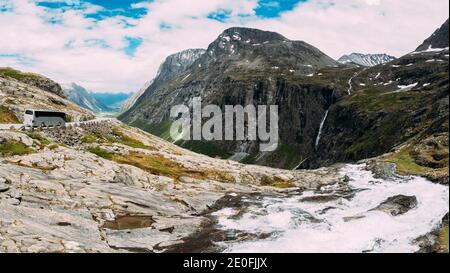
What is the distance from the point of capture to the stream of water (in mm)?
59344

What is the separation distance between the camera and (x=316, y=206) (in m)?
97.2

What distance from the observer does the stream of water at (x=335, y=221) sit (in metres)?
59.3

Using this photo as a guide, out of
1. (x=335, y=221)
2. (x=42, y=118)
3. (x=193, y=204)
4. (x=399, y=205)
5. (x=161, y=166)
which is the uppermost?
(x=42, y=118)

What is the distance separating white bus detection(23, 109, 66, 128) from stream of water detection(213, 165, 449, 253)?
75.4 meters

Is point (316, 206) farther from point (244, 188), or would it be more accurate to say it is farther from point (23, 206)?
point (23, 206)

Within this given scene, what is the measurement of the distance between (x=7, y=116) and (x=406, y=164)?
145442 mm

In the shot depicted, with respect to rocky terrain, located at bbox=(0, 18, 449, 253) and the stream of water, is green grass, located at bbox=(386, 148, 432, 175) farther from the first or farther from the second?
the stream of water

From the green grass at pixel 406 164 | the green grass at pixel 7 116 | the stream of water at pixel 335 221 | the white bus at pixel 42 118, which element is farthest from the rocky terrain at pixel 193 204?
the green grass at pixel 7 116

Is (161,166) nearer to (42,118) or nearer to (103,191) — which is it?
(42,118)

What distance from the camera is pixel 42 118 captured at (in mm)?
141625

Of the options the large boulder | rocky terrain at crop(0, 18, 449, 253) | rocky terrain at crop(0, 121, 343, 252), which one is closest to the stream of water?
rocky terrain at crop(0, 18, 449, 253)

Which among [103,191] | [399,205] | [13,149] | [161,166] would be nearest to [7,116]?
[161,166]

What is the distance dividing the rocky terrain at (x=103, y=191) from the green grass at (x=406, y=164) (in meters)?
20.4
